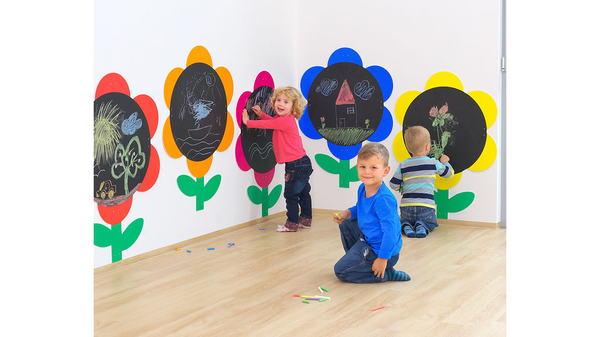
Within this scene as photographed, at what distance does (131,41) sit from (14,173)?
7.58 feet

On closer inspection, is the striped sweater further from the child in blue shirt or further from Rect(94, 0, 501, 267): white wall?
the child in blue shirt

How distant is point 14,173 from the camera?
0.78 meters

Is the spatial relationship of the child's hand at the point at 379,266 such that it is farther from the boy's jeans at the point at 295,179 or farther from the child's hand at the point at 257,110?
the child's hand at the point at 257,110

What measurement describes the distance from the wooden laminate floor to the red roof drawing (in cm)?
144

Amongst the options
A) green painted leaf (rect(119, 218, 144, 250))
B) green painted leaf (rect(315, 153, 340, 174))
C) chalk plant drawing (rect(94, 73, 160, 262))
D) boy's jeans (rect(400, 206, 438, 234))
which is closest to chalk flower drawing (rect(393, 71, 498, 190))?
boy's jeans (rect(400, 206, 438, 234))

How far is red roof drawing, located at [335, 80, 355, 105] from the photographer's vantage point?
4.42 metres

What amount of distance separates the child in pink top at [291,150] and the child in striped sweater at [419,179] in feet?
2.45

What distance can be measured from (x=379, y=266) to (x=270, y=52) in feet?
7.69

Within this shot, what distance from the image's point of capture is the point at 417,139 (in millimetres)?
3900

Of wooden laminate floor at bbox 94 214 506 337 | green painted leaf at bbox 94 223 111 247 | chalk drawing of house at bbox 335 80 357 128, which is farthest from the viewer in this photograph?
chalk drawing of house at bbox 335 80 357 128

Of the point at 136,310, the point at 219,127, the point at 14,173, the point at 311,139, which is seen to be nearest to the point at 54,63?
the point at 14,173

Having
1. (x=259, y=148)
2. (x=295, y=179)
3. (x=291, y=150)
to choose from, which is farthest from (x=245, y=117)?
(x=295, y=179)
